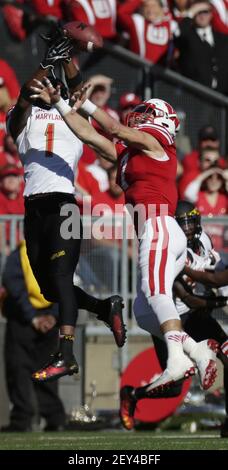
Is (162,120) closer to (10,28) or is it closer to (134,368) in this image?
(134,368)

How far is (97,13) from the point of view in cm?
1596

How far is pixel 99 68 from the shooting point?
1633 cm

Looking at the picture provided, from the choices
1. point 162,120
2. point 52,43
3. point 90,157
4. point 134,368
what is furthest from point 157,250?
point 90,157

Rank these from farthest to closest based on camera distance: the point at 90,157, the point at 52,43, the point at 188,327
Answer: the point at 90,157 → the point at 188,327 → the point at 52,43

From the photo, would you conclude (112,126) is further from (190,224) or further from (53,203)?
(190,224)

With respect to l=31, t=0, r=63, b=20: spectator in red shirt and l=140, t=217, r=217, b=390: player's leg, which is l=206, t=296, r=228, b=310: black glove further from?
l=31, t=0, r=63, b=20: spectator in red shirt

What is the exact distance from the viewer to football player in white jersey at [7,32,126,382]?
10727mm

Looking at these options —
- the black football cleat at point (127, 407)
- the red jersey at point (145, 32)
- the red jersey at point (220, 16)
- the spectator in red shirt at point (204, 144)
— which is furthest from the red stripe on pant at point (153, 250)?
the red jersey at point (220, 16)

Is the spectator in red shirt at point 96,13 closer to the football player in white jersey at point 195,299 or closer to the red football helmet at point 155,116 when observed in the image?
the football player in white jersey at point 195,299

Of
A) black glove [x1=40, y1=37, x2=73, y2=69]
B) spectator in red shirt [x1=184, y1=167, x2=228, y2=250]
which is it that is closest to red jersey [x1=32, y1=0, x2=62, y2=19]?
spectator in red shirt [x1=184, y1=167, x2=228, y2=250]

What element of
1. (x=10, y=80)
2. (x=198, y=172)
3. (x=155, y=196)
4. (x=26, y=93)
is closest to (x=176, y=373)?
(x=155, y=196)

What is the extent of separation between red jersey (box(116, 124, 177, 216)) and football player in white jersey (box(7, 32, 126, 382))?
0.52 metres

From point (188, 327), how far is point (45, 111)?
7.78 feet

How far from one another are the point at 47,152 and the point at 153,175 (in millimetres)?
874
